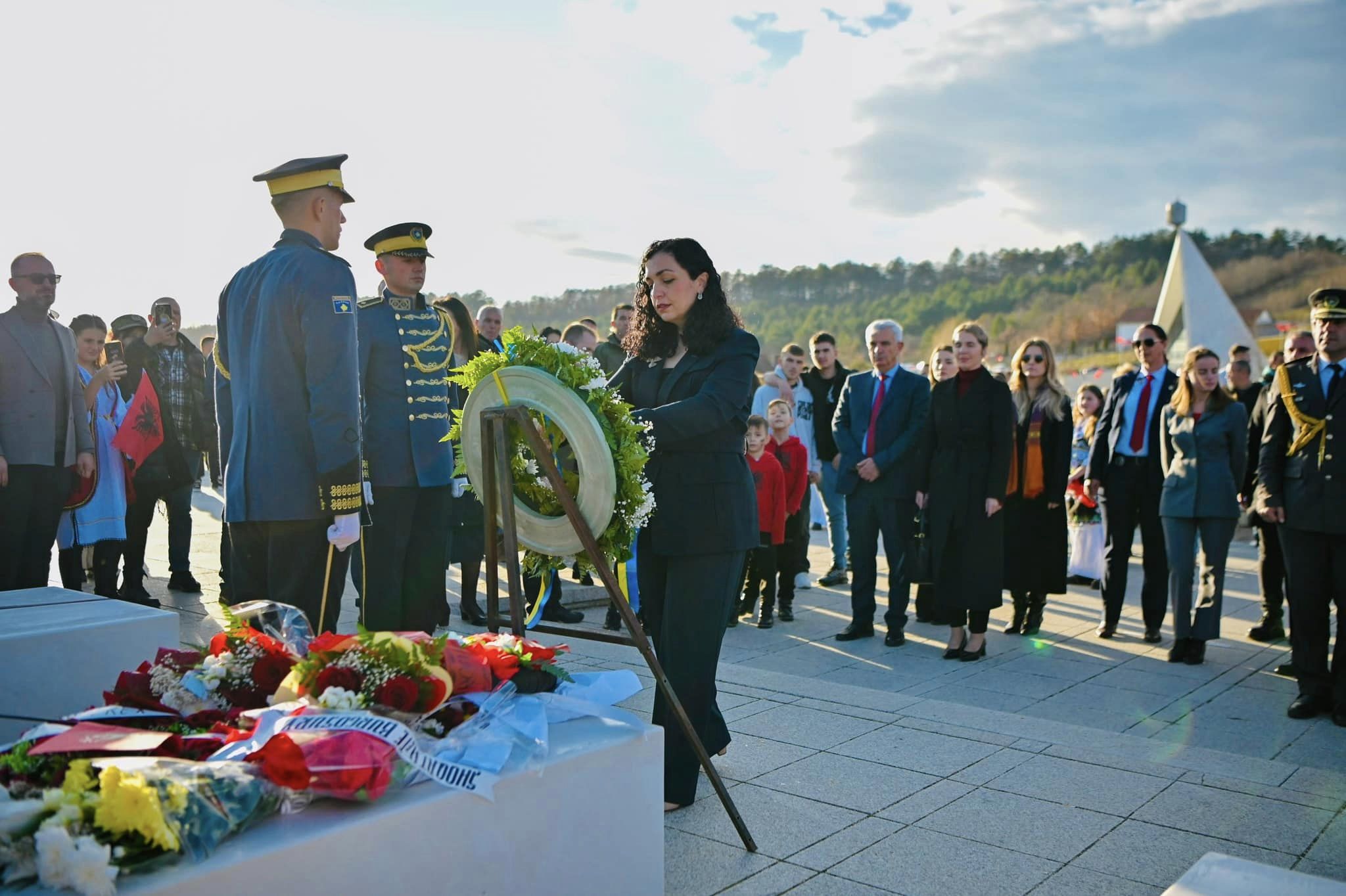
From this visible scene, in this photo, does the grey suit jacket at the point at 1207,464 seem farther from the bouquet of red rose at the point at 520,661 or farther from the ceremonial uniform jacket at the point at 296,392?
the ceremonial uniform jacket at the point at 296,392

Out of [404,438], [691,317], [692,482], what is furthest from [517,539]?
[404,438]

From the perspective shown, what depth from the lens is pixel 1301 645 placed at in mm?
6020

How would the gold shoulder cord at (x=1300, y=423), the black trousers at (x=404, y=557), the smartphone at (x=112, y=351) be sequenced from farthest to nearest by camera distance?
the smartphone at (x=112, y=351) → the gold shoulder cord at (x=1300, y=423) → the black trousers at (x=404, y=557)

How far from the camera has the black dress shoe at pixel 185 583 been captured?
8.64 meters

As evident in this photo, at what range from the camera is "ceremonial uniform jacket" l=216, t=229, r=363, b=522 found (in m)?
4.13

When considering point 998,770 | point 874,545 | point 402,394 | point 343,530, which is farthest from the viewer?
point 874,545

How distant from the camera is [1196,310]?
25141 mm

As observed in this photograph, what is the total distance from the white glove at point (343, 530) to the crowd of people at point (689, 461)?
0.04 feet

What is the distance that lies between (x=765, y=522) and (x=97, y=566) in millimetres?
4748

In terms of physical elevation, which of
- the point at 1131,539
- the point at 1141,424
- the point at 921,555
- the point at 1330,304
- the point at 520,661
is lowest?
the point at 921,555

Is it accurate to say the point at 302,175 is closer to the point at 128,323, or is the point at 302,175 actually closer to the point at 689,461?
the point at 689,461

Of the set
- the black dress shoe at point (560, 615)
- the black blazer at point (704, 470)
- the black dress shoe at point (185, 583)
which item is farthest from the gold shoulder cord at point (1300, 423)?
the black dress shoe at point (185, 583)

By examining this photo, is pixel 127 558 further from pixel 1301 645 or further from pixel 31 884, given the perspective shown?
pixel 1301 645

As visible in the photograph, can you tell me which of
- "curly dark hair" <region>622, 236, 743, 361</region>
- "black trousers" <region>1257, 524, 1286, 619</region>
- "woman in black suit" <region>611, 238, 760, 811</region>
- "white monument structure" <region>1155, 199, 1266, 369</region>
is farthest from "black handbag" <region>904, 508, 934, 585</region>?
"white monument structure" <region>1155, 199, 1266, 369</region>
